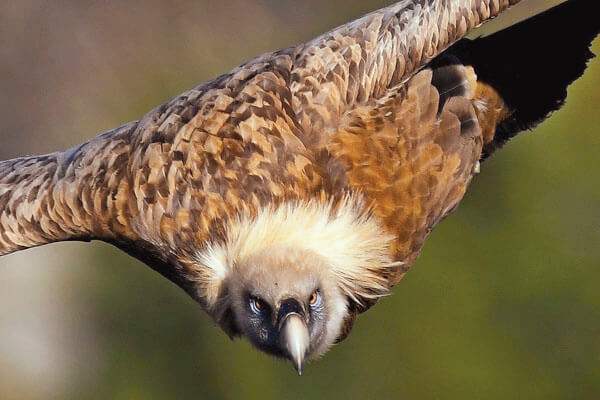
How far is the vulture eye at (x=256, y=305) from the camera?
5.21 m

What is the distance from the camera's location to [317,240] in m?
5.32

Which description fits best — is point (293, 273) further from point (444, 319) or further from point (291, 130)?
point (444, 319)

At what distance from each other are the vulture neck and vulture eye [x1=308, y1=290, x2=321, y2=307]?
961mm

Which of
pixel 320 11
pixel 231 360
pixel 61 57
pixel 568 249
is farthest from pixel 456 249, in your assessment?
pixel 61 57

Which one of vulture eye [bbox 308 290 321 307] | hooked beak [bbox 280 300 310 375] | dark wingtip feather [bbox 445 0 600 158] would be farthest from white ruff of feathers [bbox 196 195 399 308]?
dark wingtip feather [bbox 445 0 600 158]

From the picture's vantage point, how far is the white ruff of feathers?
5.27m

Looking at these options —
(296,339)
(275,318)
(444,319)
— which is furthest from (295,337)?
(444,319)

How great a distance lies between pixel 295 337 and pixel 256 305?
0.35 metres

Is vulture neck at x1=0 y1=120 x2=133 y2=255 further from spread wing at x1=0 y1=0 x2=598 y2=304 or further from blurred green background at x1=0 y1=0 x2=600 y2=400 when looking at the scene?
blurred green background at x1=0 y1=0 x2=600 y2=400

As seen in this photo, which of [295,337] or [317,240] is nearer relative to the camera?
[295,337]

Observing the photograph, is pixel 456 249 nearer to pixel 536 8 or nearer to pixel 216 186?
pixel 536 8

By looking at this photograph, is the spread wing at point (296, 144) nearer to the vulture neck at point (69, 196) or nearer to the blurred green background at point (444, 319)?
the vulture neck at point (69, 196)

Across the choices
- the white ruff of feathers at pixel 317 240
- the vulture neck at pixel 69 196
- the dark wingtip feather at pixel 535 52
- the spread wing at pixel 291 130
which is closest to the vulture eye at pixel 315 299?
the white ruff of feathers at pixel 317 240

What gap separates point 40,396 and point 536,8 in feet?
21.5
